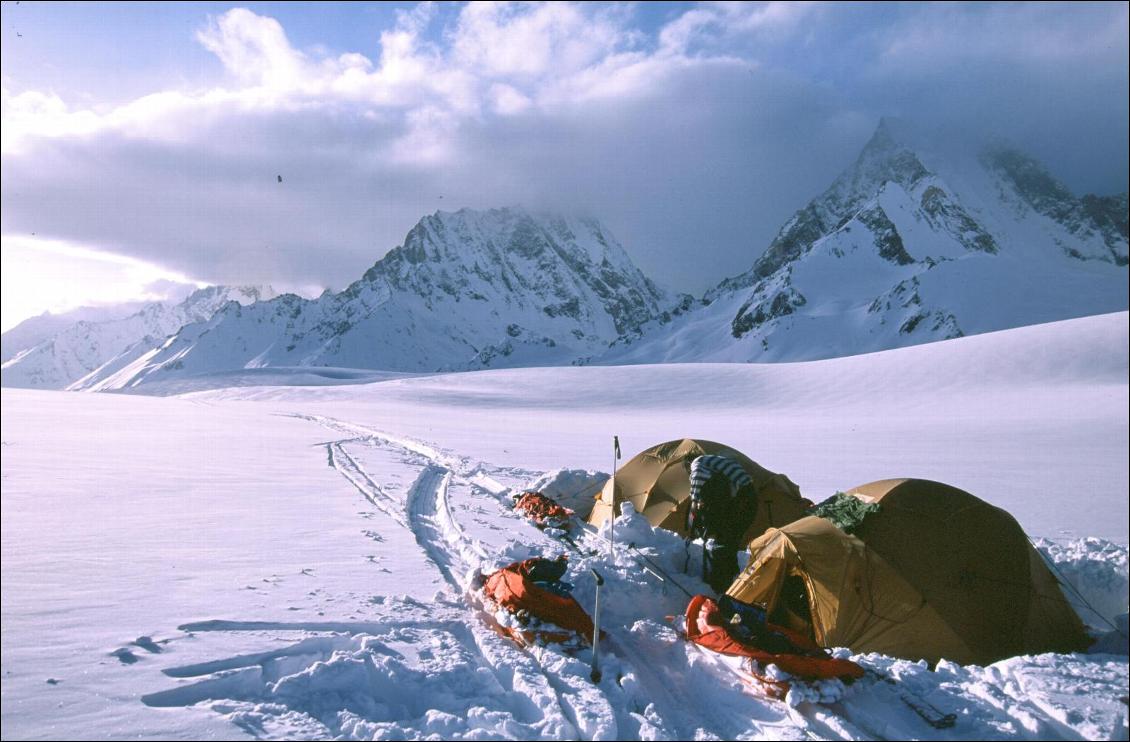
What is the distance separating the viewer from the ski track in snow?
185 inches

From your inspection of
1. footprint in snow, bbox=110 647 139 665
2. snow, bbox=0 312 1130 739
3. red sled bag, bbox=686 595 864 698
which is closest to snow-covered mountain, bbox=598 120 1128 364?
snow, bbox=0 312 1130 739

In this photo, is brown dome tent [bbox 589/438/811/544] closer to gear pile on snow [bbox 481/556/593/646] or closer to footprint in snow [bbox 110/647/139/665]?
gear pile on snow [bbox 481/556/593/646]

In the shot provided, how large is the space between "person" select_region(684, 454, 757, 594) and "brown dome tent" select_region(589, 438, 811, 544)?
2.84ft

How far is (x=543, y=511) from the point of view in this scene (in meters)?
11.7

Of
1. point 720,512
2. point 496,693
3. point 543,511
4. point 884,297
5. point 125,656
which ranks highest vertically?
point 884,297

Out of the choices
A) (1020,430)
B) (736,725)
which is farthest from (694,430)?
(736,725)

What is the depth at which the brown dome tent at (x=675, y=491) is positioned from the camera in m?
10.3

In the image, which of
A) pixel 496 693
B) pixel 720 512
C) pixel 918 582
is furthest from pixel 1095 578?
pixel 496 693

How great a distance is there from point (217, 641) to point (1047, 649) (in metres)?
7.89

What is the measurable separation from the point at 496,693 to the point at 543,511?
6.40 m

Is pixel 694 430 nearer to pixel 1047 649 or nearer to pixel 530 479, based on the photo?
pixel 530 479

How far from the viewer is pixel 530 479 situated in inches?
618

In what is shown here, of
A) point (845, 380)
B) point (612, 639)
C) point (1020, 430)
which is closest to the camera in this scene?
point (612, 639)

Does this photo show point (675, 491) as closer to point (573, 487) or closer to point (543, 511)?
point (543, 511)
